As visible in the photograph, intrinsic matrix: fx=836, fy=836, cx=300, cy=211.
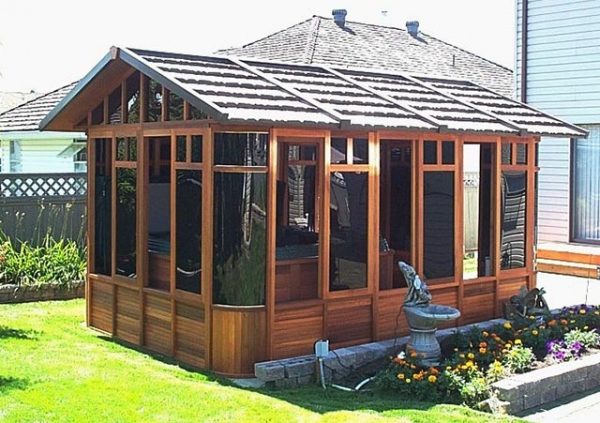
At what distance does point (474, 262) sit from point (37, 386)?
5.87m

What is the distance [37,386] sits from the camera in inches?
272

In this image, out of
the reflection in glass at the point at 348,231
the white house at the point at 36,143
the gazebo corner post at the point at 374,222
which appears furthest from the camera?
the white house at the point at 36,143

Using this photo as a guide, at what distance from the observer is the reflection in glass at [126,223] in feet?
30.7

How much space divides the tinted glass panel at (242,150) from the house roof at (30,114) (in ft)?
45.5

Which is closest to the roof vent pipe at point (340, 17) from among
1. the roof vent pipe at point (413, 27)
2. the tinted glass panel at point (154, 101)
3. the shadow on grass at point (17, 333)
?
the roof vent pipe at point (413, 27)

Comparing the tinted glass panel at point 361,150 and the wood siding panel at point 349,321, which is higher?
the tinted glass panel at point 361,150

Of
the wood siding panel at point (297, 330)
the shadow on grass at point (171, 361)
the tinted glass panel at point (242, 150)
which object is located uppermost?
the tinted glass panel at point (242, 150)

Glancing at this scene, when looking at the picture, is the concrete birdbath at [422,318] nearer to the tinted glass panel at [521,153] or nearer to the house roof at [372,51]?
the tinted glass panel at [521,153]

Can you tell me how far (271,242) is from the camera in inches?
314

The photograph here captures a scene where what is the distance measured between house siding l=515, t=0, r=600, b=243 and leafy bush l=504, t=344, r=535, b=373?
8235 millimetres

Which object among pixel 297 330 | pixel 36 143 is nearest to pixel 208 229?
pixel 297 330

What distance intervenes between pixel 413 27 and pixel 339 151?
16857mm

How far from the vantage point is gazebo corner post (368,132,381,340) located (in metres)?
8.87

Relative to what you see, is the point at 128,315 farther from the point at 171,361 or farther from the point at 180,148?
the point at 180,148
